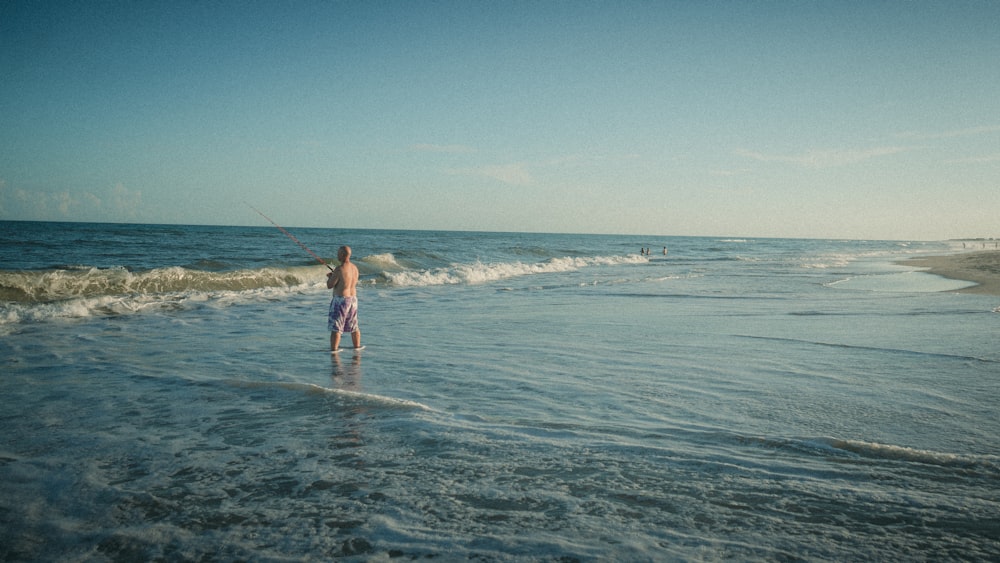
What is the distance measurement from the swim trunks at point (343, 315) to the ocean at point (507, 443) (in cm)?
43

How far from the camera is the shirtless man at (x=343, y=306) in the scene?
7.87 meters

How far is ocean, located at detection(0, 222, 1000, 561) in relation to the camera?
2.73m

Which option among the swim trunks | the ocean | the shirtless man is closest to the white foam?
the ocean

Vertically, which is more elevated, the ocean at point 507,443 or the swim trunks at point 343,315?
the swim trunks at point 343,315

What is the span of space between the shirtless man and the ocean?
35cm

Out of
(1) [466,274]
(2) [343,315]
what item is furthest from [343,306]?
(1) [466,274]

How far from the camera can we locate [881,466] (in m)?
3.50

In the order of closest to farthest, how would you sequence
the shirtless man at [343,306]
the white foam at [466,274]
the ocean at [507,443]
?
the ocean at [507,443] < the shirtless man at [343,306] < the white foam at [466,274]

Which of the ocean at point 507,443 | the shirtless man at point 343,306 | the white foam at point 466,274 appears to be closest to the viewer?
the ocean at point 507,443

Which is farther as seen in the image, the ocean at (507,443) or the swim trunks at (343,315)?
the swim trunks at (343,315)

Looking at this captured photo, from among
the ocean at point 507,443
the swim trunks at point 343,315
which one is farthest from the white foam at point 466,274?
the swim trunks at point 343,315

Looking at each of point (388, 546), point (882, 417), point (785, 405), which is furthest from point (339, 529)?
point (882, 417)

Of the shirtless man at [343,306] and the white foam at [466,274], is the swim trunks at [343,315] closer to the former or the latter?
the shirtless man at [343,306]

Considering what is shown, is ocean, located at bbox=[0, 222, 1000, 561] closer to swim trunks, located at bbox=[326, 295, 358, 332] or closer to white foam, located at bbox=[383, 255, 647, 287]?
swim trunks, located at bbox=[326, 295, 358, 332]
